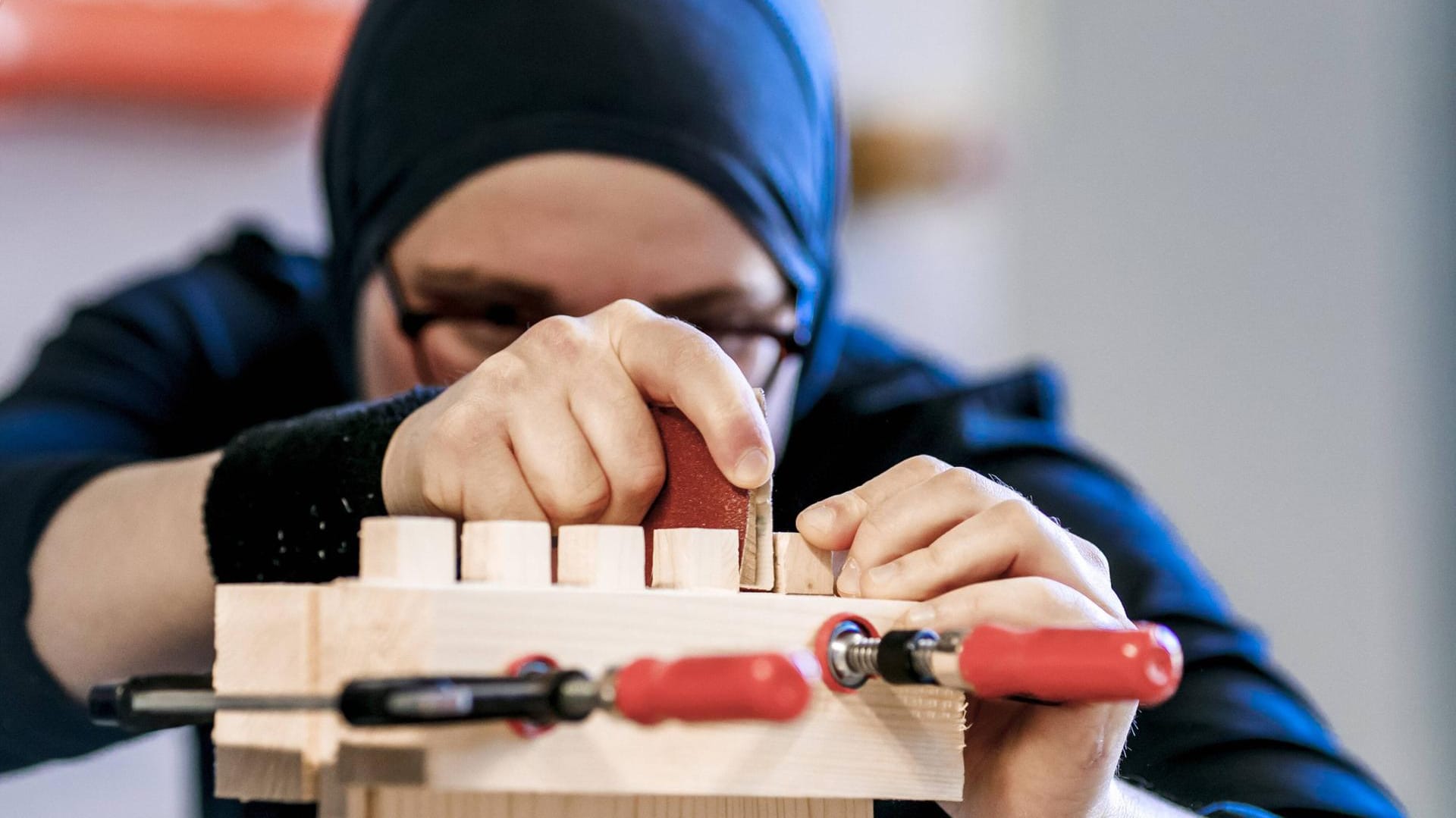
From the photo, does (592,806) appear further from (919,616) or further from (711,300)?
(711,300)

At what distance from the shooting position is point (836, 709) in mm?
297

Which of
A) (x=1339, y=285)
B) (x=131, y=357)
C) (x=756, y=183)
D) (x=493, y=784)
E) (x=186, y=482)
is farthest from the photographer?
(x=1339, y=285)

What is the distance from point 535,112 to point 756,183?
96 mm

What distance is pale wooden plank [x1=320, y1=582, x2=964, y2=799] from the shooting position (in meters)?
0.26

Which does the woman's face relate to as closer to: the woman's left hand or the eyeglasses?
the eyeglasses

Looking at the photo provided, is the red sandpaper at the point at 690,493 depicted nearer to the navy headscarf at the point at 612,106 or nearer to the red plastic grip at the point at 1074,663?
the red plastic grip at the point at 1074,663

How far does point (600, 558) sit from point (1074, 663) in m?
0.10

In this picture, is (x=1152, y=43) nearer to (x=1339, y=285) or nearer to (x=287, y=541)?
(x=1339, y=285)

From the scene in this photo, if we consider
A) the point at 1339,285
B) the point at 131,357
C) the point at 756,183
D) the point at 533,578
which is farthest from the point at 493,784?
the point at 1339,285

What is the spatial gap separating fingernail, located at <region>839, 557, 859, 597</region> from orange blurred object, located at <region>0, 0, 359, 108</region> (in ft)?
Answer: 3.13

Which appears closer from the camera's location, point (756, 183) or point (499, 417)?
point (499, 417)

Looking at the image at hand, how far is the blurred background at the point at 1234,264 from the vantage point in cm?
146

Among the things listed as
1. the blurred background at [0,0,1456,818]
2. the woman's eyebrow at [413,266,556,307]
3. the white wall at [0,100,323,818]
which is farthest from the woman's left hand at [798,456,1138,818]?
the blurred background at [0,0,1456,818]

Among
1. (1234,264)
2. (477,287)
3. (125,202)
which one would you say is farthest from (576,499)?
(1234,264)
